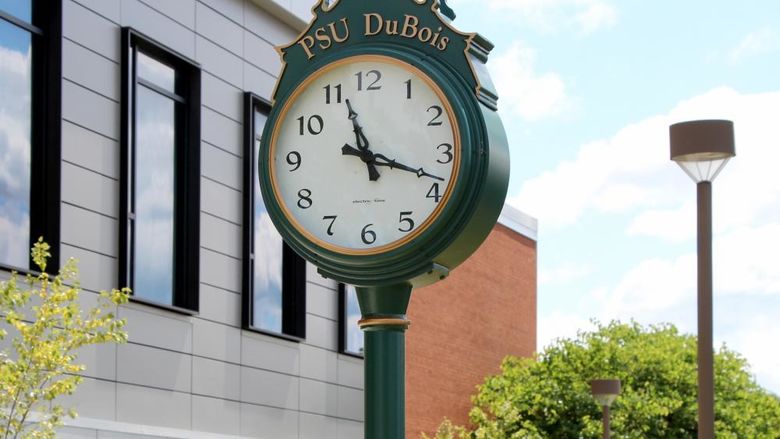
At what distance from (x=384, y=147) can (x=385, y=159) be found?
0.06m

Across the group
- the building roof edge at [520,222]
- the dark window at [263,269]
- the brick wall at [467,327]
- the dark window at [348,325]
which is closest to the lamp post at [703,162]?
the dark window at [263,269]

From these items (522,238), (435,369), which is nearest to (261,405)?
(435,369)

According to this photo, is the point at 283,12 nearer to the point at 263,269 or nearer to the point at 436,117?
the point at 263,269

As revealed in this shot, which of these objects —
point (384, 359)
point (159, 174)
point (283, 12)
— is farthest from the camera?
point (283, 12)

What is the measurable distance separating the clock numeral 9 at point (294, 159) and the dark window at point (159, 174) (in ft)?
37.7

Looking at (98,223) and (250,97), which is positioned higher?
(250,97)

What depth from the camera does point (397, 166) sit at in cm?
550

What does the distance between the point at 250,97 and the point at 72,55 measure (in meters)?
4.05

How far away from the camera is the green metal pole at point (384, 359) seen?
5.30 metres

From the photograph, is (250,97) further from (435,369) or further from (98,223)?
(435,369)

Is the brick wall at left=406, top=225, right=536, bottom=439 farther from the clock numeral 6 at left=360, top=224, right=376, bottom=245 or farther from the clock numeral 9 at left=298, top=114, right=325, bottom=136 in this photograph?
the clock numeral 6 at left=360, top=224, right=376, bottom=245

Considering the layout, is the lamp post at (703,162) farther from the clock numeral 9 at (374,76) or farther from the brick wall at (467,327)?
the brick wall at (467,327)

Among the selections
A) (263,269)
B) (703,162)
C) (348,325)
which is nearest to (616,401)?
(348,325)

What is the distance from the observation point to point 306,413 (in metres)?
21.2
